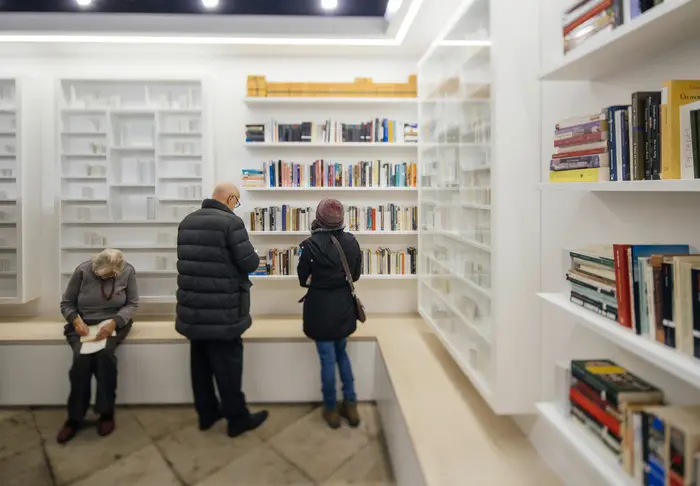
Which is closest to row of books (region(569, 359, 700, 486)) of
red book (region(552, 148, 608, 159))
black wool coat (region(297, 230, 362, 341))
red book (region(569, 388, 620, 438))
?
red book (region(569, 388, 620, 438))

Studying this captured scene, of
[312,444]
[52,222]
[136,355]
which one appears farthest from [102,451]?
[52,222]

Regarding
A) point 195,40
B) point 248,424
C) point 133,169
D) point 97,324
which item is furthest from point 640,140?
point 133,169

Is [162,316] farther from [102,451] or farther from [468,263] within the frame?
[468,263]

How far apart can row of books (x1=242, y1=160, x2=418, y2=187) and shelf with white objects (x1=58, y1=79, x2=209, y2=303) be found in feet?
1.70

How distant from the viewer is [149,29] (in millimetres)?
4410

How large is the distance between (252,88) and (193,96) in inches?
21.8

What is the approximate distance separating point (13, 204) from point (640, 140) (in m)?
4.92

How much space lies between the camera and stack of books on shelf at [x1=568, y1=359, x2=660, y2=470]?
1.49m

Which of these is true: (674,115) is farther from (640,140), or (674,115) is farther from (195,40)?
(195,40)

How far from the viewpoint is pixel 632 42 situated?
1606mm

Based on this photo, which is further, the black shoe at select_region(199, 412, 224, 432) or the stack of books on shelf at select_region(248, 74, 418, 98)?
the stack of books on shelf at select_region(248, 74, 418, 98)

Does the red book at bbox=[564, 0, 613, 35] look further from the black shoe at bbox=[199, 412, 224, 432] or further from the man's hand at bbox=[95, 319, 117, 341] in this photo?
the man's hand at bbox=[95, 319, 117, 341]

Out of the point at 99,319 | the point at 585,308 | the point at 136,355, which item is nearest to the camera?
the point at 585,308

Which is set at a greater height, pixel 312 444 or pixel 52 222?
pixel 52 222
